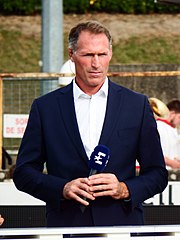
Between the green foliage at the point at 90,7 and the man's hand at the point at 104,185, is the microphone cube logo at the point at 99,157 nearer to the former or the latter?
the man's hand at the point at 104,185

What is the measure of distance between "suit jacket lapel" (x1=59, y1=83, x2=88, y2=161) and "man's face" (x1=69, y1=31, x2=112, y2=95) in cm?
15

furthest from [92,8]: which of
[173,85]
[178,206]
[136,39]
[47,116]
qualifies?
[47,116]

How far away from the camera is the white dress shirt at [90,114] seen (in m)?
5.17

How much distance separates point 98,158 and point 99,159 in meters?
0.02

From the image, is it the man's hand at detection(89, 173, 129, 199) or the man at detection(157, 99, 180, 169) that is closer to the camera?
the man's hand at detection(89, 173, 129, 199)

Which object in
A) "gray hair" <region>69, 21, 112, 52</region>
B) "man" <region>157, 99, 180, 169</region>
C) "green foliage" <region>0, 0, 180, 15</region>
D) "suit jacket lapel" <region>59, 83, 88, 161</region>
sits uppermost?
"gray hair" <region>69, 21, 112, 52</region>

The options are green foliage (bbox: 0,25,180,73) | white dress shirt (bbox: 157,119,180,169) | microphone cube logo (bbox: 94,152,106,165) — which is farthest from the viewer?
green foliage (bbox: 0,25,180,73)

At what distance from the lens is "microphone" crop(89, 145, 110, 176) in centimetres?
491

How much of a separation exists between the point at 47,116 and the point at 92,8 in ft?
102

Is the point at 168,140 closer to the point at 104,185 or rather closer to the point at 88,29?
the point at 88,29

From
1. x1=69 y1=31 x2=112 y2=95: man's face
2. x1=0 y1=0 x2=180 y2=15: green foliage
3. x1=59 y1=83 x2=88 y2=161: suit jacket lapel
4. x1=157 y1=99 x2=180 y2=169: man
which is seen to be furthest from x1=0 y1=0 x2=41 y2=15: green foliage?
x1=69 y1=31 x2=112 y2=95: man's face

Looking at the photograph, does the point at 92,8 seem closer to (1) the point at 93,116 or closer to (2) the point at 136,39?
(2) the point at 136,39

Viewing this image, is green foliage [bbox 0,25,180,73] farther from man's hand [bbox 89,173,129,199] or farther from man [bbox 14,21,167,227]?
man's hand [bbox 89,173,129,199]

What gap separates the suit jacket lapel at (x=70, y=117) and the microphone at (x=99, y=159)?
147mm
